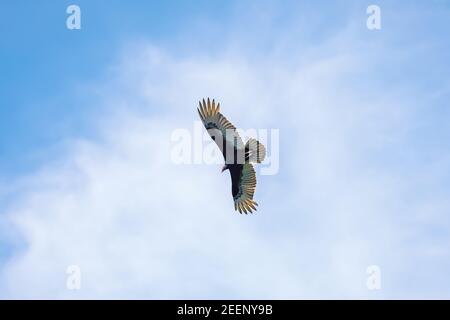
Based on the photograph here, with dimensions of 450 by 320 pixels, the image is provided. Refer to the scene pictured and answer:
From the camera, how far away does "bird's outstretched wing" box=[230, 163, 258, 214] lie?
34188mm

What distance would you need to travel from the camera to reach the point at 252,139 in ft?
106

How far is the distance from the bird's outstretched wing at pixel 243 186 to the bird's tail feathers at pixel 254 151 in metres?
0.75

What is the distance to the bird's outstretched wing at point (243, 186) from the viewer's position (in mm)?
34188

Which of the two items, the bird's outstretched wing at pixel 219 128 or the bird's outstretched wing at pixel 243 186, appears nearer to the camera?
the bird's outstretched wing at pixel 219 128

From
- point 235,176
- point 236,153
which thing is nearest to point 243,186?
point 235,176

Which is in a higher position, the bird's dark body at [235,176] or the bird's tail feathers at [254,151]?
the bird's tail feathers at [254,151]

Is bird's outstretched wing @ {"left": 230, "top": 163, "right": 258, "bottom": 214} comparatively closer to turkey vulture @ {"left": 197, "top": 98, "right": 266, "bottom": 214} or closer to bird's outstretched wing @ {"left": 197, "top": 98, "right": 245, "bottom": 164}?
turkey vulture @ {"left": 197, "top": 98, "right": 266, "bottom": 214}

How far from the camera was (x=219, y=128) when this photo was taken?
3189 centimetres

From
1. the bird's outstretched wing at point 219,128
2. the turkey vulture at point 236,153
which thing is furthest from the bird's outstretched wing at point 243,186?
the bird's outstretched wing at point 219,128

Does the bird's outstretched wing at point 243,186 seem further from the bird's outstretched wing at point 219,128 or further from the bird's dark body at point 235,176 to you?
the bird's outstretched wing at point 219,128
